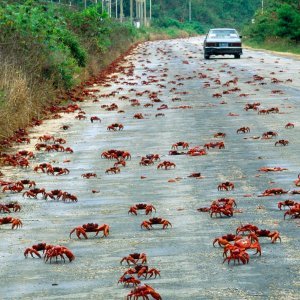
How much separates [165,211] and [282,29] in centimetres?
5928

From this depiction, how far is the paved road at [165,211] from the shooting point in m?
7.68

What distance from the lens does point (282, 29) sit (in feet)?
226

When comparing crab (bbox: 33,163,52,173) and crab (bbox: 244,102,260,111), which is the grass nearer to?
crab (bbox: 244,102,260,111)

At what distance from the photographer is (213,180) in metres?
12.9

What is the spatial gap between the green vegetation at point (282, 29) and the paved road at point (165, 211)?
45343 millimetres

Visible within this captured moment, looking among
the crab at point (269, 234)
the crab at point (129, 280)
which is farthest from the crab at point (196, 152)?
the crab at point (129, 280)

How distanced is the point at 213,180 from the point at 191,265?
4.67m

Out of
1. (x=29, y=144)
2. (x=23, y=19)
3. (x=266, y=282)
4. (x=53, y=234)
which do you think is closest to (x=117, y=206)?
(x=53, y=234)

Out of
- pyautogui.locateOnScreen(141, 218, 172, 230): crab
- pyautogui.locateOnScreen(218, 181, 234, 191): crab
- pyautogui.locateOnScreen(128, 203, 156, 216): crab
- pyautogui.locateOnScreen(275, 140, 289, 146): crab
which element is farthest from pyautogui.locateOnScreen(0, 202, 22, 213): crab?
pyautogui.locateOnScreen(275, 140, 289, 146): crab

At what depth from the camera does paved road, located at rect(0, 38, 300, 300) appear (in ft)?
25.2

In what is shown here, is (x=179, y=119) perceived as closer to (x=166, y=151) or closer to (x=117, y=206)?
(x=166, y=151)

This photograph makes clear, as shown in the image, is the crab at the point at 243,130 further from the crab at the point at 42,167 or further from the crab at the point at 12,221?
the crab at the point at 12,221

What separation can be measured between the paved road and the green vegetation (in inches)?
1785

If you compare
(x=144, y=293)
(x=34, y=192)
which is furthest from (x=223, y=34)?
(x=144, y=293)
